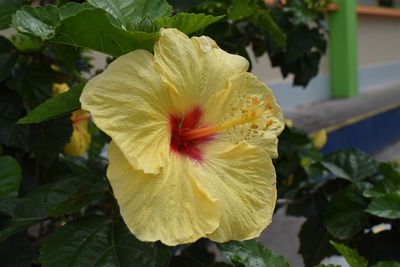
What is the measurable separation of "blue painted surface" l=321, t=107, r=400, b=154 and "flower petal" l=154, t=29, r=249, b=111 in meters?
3.20

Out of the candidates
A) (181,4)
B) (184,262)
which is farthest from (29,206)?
(181,4)

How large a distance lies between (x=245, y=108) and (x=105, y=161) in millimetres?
388

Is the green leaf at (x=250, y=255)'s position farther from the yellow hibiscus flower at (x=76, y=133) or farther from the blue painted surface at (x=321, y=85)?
the blue painted surface at (x=321, y=85)

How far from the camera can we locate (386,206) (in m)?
0.88

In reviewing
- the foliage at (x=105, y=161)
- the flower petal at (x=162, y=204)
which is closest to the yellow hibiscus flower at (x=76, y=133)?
the foliage at (x=105, y=161)

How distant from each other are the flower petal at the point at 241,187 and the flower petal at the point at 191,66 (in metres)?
0.08

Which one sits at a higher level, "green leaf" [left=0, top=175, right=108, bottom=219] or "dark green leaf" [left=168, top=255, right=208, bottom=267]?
"green leaf" [left=0, top=175, right=108, bottom=219]

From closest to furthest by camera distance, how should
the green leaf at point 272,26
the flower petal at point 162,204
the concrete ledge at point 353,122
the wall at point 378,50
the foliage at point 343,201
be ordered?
the flower petal at point 162,204 < the foliage at point 343,201 < the green leaf at point 272,26 < the concrete ledge at point 353,122 < the wall at point 378,50

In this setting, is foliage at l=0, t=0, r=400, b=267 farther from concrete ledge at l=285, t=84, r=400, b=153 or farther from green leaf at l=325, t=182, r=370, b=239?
concrete ledge at l=285, t=84, r=400, b=153

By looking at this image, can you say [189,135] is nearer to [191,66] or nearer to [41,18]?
[191,66]

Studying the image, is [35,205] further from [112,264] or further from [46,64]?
[46,64]

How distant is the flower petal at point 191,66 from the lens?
1.83 ft

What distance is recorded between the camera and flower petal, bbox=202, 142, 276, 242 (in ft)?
1.85

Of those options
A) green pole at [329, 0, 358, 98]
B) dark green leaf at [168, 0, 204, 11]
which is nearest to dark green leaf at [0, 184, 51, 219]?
dark green leaf at [168, 0, 204, 11]
